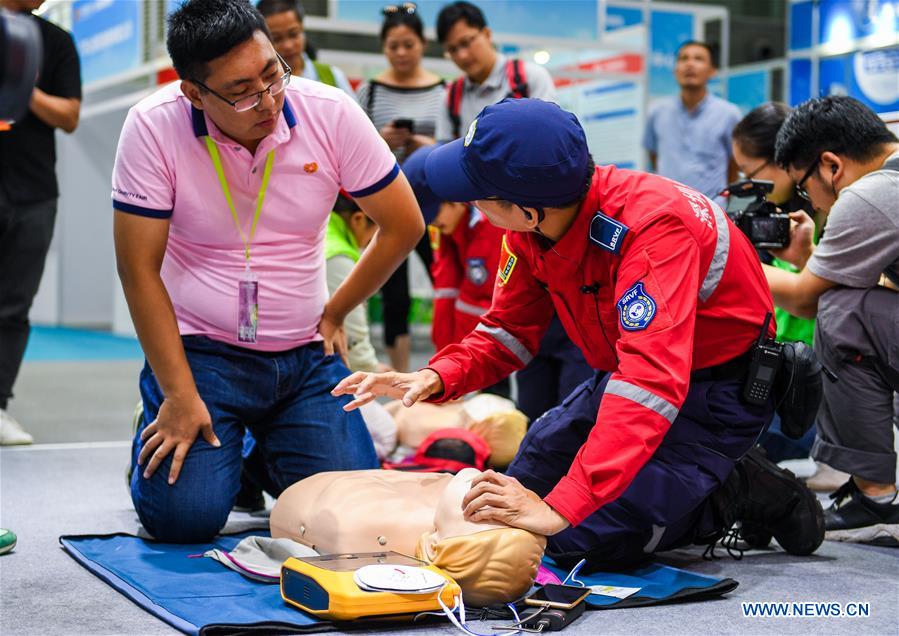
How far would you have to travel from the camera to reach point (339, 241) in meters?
3.40

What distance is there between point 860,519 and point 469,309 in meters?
1.60

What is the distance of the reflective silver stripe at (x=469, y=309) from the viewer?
3834 millimetres

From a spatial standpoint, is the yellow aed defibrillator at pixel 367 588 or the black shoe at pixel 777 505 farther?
the black shoe at pixel 777 505

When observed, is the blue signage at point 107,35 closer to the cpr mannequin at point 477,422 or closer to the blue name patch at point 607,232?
the cpr mannequin at point 477,422

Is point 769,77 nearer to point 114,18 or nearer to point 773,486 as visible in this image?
point 114,18

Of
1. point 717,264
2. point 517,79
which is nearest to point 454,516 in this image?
point 717,264

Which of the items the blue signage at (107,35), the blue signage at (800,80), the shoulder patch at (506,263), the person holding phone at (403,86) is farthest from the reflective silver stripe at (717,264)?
the blue signage at (800,80)

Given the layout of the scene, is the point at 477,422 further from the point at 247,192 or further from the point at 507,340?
the point at 247,192

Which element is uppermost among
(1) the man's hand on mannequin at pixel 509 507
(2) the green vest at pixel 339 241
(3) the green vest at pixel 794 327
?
(2) the green vest at pixel 339 241

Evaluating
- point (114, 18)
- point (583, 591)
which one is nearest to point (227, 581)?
point (583, 591)

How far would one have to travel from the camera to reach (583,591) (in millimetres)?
1994

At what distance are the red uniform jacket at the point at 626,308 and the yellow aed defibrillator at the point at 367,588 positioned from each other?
253 millimetres

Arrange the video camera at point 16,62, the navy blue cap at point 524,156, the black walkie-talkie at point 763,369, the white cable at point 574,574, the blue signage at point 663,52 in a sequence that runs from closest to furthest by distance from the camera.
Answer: the video camera at point 16,62
the navy blue cap at point 524,156
the white cable at point 574,574
the black walkie-talkie at point 763,369
the blue signage at point 663,52

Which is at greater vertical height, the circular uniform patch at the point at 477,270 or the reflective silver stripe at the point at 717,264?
the reflective silver stripe at the point at 717,264
